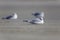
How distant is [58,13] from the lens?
15.0 meters

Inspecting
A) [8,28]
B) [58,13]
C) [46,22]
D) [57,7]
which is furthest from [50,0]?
[8,28]

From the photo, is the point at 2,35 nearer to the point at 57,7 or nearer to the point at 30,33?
the point at 30,33

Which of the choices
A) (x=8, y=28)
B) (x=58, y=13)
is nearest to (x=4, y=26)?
(x=8, y=28)

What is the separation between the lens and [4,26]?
1138 cm

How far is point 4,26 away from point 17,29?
1.94 feet

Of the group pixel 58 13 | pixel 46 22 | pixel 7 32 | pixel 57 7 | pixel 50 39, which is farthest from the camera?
pixel 57 7

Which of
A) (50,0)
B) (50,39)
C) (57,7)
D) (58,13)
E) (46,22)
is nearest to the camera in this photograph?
(50,39)

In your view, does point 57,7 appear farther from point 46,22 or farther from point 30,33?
point 30,33

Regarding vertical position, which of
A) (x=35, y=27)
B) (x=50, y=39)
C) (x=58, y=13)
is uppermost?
(x=58, y=13)

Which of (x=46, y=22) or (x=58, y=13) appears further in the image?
(x=58, y=13)

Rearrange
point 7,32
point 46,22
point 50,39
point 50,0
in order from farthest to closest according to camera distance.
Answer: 1. point 50,0
2. point 46,22
3. point 7,32
4. point 50,39

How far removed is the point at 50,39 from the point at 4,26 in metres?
1.95

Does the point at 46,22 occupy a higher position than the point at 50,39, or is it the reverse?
the point at 46,22

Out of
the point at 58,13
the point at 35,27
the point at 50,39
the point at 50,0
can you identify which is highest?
the point at 50,0
